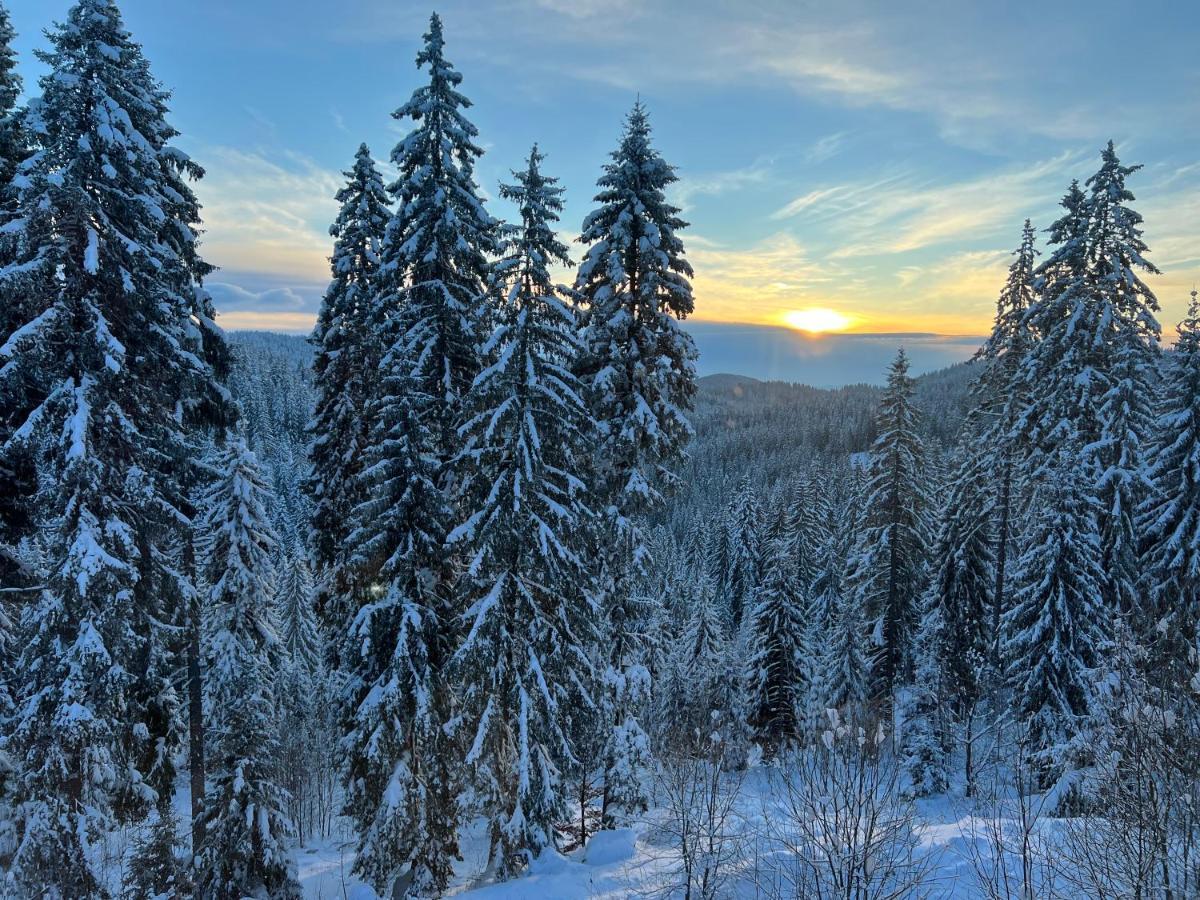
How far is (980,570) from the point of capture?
28609 millimetres

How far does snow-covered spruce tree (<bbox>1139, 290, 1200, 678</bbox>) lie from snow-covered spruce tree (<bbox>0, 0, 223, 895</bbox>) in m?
29.1

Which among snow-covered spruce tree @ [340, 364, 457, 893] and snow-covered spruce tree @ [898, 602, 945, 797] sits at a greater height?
snow-covered spruce tree @ [340, 364, 457, 893]

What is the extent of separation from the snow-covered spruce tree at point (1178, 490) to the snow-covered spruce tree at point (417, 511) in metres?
22.8

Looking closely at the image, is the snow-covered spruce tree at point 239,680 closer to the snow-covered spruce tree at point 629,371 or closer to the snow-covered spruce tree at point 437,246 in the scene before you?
the snow-covered spruce tree at point 437,246

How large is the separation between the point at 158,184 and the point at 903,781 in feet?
100

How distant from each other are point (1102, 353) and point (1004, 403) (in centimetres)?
507

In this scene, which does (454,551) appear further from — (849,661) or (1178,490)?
(1178,490)

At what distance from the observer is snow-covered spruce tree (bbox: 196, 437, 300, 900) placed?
1502 cm

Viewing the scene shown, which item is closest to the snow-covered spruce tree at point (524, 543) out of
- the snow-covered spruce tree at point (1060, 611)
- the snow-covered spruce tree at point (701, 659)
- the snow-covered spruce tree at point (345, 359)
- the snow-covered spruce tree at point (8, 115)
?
the snow-covered spruce tree at point (345, 359)

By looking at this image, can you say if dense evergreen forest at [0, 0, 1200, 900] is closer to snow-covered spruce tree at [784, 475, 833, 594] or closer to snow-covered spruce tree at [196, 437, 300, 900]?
snow-covered spruce tree at [196, 437, 300, 900]

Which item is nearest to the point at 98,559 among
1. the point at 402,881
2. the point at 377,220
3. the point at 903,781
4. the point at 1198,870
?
the point at 402,881

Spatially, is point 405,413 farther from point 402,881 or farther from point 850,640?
point 850,640

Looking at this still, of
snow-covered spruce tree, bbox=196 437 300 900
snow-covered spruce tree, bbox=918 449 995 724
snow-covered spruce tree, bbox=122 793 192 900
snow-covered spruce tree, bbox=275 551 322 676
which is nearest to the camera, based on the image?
snow-covered spruce tree, bbox=122 793 192 900

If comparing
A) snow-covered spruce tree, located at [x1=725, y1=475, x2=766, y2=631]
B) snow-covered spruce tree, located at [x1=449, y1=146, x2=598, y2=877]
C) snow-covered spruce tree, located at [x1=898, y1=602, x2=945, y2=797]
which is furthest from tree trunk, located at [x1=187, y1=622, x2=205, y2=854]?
snow-covered spruce tree, located at [x1=725, y1=475, x2=766, y2=631]
